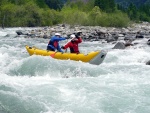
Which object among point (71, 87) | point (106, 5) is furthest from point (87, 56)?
point (106, 5)

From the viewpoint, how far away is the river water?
733 centimetres

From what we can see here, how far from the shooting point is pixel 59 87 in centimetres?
867

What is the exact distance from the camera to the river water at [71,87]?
7.33m

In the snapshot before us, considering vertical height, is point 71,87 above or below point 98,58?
above

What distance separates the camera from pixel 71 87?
8734 mm

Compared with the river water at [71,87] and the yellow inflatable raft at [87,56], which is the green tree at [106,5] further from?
the river water at [71,87]

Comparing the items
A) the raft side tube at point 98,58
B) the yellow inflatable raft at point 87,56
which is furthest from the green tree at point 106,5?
the raft side tube at point 98,58

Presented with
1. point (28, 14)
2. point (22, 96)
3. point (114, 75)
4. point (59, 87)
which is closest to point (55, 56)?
point (114, 75)

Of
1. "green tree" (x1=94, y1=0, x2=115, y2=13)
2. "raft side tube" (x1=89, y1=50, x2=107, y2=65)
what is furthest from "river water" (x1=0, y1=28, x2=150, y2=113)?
"green tree" (x1=94, y1=0, x2=115, y2=13)

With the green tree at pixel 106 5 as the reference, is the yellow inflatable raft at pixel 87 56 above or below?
above

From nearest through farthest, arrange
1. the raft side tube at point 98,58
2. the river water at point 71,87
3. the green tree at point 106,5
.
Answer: the river water at point 71,87 → the raft side tube at point 98,58 → the green tree at point 106,5

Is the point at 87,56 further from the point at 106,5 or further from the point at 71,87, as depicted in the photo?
the point at 106,5

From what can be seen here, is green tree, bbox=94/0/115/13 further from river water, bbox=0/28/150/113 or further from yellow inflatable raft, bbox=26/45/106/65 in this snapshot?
river water, bbox=0/28/150/113

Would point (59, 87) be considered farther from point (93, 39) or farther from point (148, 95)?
point (93, 39)
